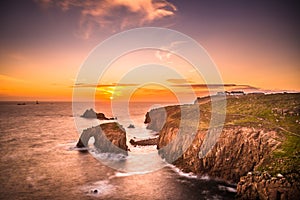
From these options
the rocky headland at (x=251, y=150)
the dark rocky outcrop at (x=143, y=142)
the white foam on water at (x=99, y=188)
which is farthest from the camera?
the dark rocky outcrop at (x=143, y=142)

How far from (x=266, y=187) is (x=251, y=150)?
1641cm

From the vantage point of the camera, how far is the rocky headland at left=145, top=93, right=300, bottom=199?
143 feet

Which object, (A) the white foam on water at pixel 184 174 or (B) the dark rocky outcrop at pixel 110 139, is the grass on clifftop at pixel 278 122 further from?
(B) the dark rocky outcrop at pixel 110 139

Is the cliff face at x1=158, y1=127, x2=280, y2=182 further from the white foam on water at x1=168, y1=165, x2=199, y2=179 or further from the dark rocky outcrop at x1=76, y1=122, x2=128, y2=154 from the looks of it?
the dark rocky outcrop at x1=76, y1=122, x2=128, y2=154

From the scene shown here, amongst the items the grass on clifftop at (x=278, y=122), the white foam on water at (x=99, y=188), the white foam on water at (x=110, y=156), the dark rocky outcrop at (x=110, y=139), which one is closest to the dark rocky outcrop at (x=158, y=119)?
the grass on clifftop at (x=278, y=122)

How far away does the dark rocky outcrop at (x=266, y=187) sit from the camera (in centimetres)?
4054

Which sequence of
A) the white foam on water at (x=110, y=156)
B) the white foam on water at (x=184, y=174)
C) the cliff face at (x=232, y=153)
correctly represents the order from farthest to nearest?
the white foam on water at (x=110, y=156)
the white foam on water at (x=184, y=174)
the cliff face at (x=232, y=153)

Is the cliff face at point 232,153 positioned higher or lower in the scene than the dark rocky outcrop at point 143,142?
higher

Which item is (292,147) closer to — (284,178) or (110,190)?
→ (284,178)

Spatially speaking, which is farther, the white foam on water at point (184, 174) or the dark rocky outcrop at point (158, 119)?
the dark rocky outcrop at point (158, 119)

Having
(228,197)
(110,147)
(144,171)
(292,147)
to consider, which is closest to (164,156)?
(144,171)

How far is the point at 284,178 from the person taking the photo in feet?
141

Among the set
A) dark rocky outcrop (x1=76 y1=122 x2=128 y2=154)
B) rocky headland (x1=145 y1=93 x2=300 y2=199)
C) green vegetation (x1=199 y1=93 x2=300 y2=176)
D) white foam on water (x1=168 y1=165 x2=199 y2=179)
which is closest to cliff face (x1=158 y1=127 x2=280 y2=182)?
rocky headland (x1=145 y1=93 x2=300 y2=199)

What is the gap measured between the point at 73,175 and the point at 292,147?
54.9 metres
